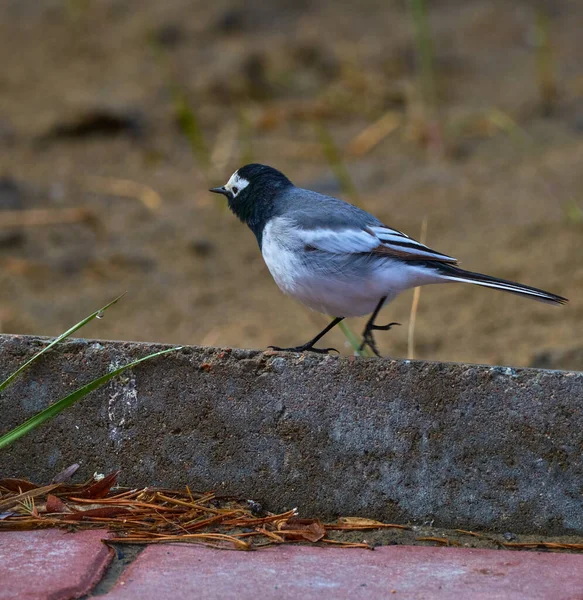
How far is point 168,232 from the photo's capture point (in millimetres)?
6227

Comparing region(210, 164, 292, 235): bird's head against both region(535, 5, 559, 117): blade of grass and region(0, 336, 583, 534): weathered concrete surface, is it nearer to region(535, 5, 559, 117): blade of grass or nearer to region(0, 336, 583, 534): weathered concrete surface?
region(0, 336, 583, 534): weathered concrete surface

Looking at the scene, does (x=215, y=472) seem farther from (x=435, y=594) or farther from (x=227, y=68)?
(x=227, y=68)

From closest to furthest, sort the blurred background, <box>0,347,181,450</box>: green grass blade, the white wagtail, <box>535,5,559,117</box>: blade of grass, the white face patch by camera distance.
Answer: <box>0,347,181,450</box>: green grass blade < the white wagtail < the white face patch < the blurred background < <box>535,5,559,117</box>: blade of grass

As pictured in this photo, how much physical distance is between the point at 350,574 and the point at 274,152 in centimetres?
556

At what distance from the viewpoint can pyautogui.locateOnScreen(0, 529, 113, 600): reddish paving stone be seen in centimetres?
183

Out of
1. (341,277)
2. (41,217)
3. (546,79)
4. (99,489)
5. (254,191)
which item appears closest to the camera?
(99,489)

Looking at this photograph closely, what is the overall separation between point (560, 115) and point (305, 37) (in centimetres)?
253

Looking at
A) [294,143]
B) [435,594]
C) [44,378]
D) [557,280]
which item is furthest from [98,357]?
[294,143]

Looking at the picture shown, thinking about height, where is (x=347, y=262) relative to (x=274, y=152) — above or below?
below

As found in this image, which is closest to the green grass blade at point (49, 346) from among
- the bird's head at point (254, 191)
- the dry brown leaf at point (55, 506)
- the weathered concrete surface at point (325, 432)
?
the weathered concrete surface at point (325, 432)

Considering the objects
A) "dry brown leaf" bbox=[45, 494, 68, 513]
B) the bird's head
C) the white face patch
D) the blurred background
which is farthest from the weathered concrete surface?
the blurred background

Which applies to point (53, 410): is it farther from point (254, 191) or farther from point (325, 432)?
point (254, 191)

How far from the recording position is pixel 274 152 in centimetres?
730

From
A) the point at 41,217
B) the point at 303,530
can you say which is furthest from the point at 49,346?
the point at 41,217
